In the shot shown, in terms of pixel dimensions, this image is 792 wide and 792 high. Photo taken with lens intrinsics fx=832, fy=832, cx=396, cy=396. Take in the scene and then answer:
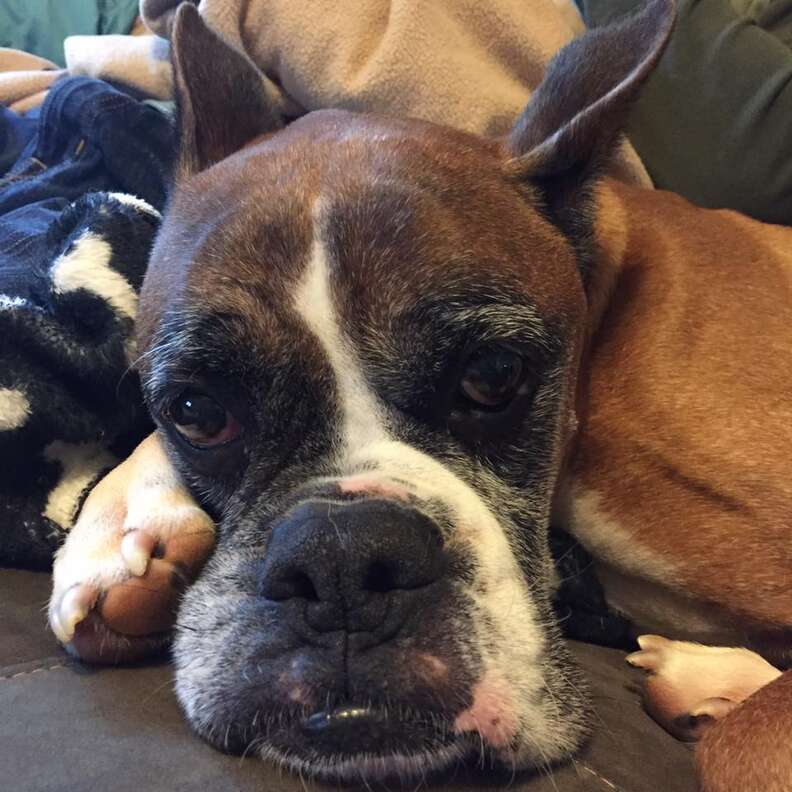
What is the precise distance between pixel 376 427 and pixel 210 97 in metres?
1.06

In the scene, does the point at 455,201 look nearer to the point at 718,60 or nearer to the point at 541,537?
the point at 541,537

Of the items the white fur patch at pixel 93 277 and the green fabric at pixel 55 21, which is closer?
the white fur patch at pixel 93 277

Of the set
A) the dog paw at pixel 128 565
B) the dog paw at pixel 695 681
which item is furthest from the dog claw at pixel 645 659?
the dog paw at pixel 128 565

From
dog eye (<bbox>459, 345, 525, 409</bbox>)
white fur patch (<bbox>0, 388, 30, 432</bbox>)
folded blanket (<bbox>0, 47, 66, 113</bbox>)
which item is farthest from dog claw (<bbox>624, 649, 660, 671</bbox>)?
folded blanket (<bbox>0, 47, 66, 113</bbox>)

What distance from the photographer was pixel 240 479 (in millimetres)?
1489

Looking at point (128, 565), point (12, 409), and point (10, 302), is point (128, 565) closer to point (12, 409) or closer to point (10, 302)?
point (12, 409)

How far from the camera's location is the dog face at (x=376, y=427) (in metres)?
1.14

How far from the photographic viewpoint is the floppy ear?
160 centimetres

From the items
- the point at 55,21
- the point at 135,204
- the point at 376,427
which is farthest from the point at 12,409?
the point at 55,21

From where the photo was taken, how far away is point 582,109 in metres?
1.72

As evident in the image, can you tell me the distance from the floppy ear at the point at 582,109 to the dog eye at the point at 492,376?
1.35ft

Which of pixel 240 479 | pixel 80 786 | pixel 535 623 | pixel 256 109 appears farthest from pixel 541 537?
pixel 256 109

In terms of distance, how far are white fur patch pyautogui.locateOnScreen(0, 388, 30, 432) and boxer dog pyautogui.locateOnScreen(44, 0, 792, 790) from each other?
0.67ft

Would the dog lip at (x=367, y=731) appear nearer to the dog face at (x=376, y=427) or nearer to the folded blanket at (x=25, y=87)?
the dog face at (x=376, y=427)
